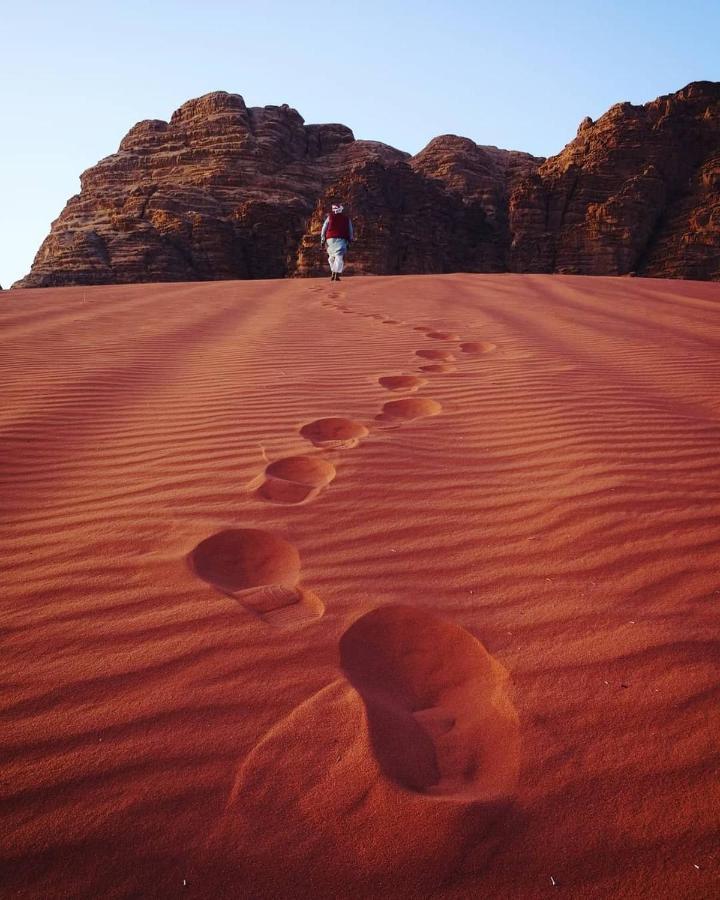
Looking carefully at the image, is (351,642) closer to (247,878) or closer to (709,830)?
(247,878)

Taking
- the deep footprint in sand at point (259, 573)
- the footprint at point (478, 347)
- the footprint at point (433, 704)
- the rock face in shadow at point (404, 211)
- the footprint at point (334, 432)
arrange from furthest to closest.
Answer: the rock face in shadow at point (404, 211) → the footprint at point (478, 347) → the footprint at point (334, 432) → the deep footprint in sand at point (259, 573) → the footprint at point (433, 704)

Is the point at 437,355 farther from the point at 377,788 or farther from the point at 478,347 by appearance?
the point at 377,788

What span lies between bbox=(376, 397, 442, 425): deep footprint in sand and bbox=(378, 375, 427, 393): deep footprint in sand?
0.27 metres

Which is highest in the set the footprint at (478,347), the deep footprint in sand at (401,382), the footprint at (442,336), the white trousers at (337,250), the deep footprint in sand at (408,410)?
the white trousers at (337,250)

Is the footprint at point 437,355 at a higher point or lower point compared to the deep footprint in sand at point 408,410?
higher

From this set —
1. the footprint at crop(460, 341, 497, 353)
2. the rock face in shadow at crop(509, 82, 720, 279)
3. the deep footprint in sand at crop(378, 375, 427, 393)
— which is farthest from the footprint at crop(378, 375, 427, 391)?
the rock face in shadow at crop(509, 82, 720, 279)

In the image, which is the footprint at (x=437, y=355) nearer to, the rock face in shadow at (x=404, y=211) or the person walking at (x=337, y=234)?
the person walking at (x=337, y=234)

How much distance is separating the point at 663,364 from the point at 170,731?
14.9ft

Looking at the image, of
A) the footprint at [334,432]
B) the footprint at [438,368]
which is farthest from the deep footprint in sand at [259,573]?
the footprint at [438,368]

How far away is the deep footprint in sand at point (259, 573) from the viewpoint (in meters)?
1.60

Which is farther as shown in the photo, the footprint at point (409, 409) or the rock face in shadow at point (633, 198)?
the rock face in shadow at point (633, 198)

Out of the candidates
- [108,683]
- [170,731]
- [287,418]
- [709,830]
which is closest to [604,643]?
[709,830]

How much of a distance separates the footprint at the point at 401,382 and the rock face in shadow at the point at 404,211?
27.3 m

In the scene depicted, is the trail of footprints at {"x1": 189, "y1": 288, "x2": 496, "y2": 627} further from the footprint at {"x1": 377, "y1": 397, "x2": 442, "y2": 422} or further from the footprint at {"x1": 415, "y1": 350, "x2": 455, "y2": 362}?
the footprint at {"x1": 415, "y1": 350, "x2": 455, "y2": 362}
